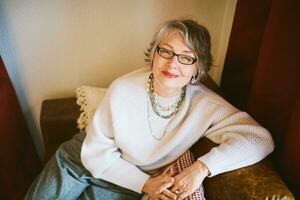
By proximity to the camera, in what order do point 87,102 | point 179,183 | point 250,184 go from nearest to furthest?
point 250,184 < point 179,183 < point 87,102

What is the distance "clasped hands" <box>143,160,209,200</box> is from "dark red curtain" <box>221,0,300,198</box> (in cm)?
31

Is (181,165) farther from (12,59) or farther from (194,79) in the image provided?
(12,59)

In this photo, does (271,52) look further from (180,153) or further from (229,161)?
(180,153)

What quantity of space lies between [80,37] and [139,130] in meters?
0.69

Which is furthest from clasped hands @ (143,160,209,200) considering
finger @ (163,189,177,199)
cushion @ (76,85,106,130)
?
cushion @ (76,85,106,130)

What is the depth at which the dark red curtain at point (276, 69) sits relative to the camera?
0.88 metres

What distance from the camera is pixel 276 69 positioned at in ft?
3.14

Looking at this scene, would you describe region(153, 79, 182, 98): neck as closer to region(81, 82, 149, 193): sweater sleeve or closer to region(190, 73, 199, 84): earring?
region(190, 73, 199, 84): earring

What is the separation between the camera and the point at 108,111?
114 cm

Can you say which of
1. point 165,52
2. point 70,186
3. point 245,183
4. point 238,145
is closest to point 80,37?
point 165,52

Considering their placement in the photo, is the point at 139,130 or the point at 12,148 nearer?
the point at 139,130

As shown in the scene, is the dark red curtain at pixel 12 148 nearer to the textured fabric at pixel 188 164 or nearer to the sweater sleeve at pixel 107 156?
the sweater sleeve at pixel 107 156

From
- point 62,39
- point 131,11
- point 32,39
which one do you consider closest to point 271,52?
point 131,11

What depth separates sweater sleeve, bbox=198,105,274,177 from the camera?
97cm
